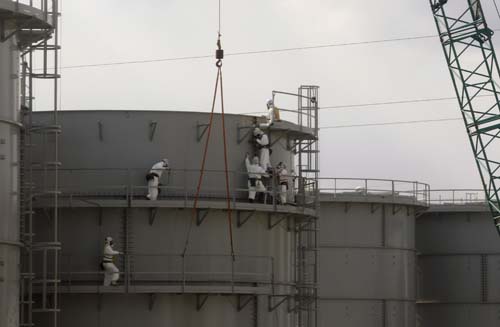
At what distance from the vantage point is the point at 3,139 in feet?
121

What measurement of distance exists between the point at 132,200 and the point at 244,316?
4930 mm

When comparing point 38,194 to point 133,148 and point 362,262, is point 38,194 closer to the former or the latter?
point 133,148

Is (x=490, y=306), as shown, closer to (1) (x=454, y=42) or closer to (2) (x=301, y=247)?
(1) (x=454, y=42)

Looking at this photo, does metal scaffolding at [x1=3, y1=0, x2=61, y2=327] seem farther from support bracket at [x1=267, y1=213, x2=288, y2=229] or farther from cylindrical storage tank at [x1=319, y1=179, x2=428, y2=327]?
cylindrical storage tank at [x1=319, y1=179, x2=428, y2=327]

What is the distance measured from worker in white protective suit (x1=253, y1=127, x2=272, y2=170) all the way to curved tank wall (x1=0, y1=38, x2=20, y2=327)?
8.56m

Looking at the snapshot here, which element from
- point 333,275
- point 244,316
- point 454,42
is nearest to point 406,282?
point 333,275

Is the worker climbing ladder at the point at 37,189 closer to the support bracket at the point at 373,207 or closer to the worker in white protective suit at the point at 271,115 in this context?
the worker in white protective suit at the point at 271,115

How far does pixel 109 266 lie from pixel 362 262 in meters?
20.4

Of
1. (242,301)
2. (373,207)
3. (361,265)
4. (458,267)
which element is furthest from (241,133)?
(458,267)

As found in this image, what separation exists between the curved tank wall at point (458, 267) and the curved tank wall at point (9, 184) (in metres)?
30.8

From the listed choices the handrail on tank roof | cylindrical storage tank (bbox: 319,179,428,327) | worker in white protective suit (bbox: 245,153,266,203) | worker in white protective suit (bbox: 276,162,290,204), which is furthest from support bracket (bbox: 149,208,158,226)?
cylindrical storage tank (bbox: 319,179,428,327)

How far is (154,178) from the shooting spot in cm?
4159

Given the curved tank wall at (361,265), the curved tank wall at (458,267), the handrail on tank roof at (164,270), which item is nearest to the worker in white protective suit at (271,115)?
the handrail on tank roof at (164,270)

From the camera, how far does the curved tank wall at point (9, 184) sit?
120 feet
